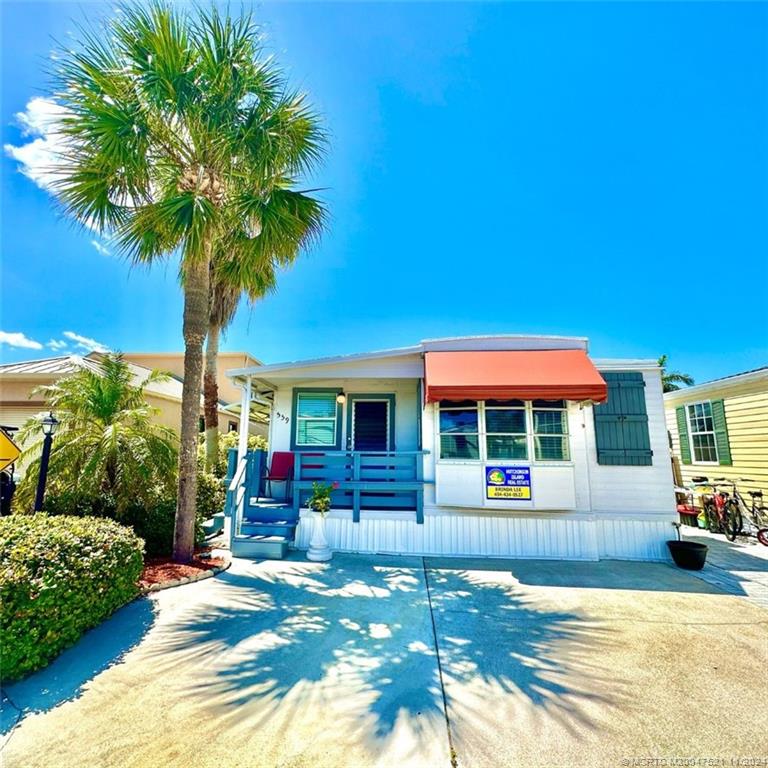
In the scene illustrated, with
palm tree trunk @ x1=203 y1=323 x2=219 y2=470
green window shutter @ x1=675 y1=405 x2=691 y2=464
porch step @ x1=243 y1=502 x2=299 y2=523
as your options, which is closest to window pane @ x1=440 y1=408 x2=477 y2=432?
porch step @ x1=243 y1=502 x2=299 y2=523

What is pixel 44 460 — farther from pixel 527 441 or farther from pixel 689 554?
pixel 689 554

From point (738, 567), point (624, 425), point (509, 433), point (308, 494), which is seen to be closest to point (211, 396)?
point (308, 494)

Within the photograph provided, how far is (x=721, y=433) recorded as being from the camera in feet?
38.1

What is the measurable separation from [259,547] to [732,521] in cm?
1207

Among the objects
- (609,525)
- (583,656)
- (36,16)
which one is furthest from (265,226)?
(609,525)

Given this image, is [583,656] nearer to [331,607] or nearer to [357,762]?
[357,762]

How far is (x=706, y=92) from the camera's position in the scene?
31.6 feet

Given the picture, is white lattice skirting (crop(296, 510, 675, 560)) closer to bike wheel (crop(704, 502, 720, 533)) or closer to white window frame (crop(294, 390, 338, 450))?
white window frame (crop(294, 390, 338, 450))

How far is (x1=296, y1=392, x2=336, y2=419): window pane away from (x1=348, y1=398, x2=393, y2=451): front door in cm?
58

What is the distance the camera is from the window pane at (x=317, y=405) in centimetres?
1034

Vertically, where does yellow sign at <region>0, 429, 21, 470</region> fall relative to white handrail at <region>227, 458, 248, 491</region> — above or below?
above

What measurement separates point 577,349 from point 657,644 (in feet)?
19.7

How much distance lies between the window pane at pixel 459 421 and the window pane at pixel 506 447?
1.53ft

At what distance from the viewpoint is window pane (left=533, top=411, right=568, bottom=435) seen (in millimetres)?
8148
